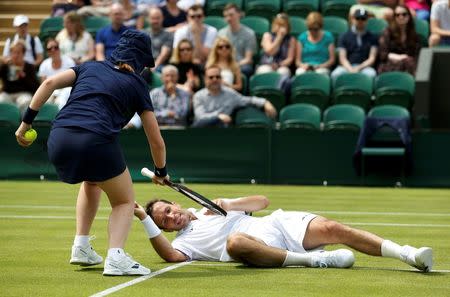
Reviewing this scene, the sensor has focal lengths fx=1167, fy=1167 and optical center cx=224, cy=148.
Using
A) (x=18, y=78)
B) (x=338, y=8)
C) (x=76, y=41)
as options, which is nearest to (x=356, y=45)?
(x=338, y=8)

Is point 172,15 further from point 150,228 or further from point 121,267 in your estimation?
point 121,267

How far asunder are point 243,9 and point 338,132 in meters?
5.48

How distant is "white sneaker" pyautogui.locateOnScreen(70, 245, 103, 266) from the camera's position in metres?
8.56

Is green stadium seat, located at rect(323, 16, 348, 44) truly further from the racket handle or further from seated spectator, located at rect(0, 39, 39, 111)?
the racket handle

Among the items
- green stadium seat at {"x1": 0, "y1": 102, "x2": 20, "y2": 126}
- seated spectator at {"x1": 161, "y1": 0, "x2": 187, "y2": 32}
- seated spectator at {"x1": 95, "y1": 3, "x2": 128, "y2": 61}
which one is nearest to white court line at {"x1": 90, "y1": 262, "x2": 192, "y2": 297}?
green stadium seat at {"x1": 0, "y1": 102, "x2": 20, "y2": 126}

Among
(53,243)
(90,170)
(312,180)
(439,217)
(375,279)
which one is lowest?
(312,180)

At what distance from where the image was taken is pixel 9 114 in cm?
2030

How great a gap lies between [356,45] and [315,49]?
75 cm

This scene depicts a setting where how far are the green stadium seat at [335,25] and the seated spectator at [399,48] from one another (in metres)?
1.43

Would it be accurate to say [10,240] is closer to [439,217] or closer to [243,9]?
[439,217]

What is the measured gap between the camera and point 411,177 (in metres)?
19.1

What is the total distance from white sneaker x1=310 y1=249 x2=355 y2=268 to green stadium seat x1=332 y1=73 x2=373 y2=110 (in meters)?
11.2

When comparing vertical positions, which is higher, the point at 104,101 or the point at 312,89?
the point at 104,101

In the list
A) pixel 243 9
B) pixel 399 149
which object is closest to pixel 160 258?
pixel 399 149
